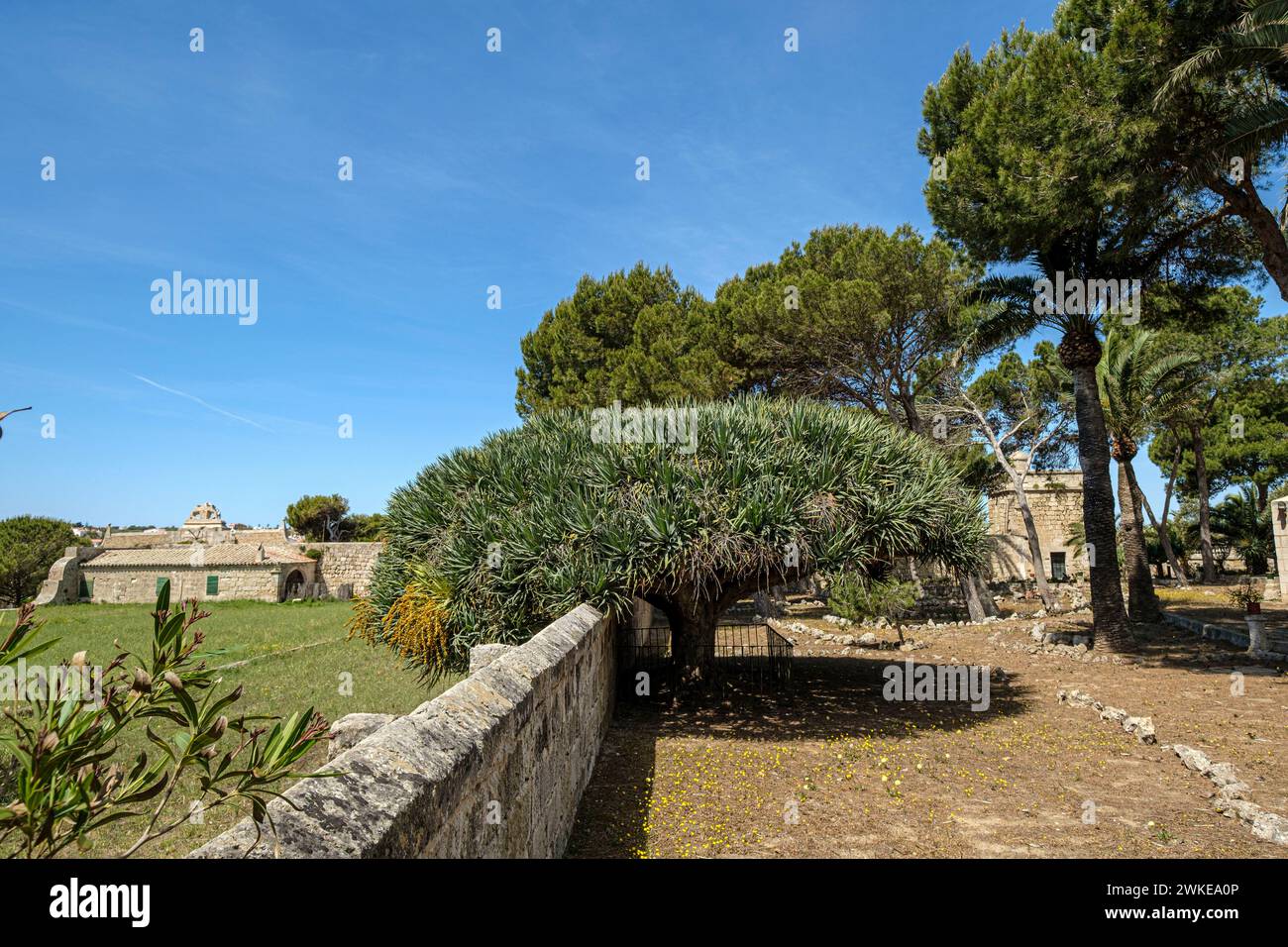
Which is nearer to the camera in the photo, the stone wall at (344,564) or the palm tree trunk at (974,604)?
the palm tree trunk at (974,604)

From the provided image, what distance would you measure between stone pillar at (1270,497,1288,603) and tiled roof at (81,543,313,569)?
40.5m

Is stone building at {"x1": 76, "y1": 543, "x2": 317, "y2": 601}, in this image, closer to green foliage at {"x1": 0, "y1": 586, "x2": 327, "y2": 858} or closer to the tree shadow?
the tree shadow

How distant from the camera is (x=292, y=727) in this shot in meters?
1.91

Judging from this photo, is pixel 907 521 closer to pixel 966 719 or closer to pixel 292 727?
pixel 966 719

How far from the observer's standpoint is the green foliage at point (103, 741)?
1.62 meters

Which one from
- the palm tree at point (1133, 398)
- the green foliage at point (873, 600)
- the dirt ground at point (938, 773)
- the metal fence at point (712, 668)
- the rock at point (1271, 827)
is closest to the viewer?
the rock at point (1271, 827)

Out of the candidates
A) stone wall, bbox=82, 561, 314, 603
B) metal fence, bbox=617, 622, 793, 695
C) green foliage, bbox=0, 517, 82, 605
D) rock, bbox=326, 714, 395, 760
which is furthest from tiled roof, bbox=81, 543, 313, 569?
rock, bbox=326, 714, 395, 760

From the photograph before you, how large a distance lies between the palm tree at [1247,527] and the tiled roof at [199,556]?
47331mm

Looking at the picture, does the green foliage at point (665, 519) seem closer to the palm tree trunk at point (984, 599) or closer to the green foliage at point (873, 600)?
the green foliage at point (873, 600)

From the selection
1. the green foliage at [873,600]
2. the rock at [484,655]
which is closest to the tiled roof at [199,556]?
the green foliage at [873,600]

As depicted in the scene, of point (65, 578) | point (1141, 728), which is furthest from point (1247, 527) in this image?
point (65, 578)

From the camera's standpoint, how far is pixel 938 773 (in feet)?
27.7

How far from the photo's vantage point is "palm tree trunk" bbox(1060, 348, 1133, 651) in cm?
1616
